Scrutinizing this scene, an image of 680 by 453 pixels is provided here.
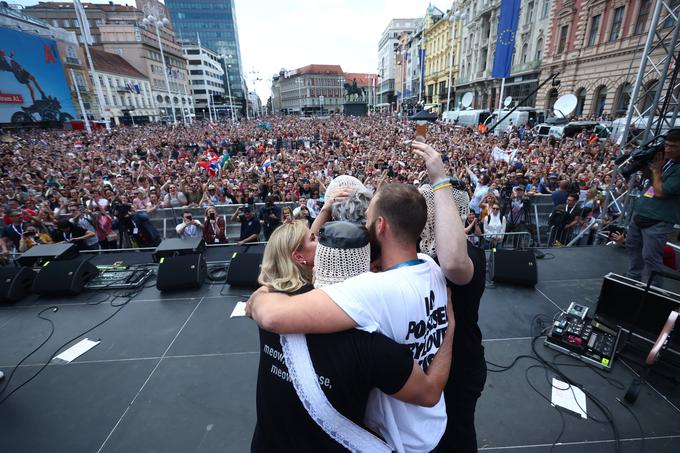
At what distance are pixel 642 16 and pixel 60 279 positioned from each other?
104 feet

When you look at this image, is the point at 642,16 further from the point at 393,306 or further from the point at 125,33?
the point at 125,33

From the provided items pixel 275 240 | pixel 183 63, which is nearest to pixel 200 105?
pixel 183 63

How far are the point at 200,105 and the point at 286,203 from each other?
97616mm

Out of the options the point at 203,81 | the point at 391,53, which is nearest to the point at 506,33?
the point at 391,53

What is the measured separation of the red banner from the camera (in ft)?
107

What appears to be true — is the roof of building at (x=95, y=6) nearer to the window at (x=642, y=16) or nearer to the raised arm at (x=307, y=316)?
the window at (x=642, y=16)

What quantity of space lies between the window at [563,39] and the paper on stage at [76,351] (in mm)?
36116

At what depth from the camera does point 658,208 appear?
3.92 meters

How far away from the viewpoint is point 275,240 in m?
1.43

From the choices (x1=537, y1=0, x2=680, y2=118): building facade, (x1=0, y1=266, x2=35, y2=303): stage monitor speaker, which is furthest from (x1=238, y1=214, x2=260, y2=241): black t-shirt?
(x1=537, y1=0, x2=680, y2=118): building facade

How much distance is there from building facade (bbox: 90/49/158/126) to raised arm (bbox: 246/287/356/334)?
5910cm

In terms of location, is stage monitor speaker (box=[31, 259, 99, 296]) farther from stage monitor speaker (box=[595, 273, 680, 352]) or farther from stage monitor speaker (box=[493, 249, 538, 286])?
stage monitor speaker (box=[595, 273, 680, 352])

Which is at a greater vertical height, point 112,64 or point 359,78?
point 359,78

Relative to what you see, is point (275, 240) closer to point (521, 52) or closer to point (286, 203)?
point (286, 203)
